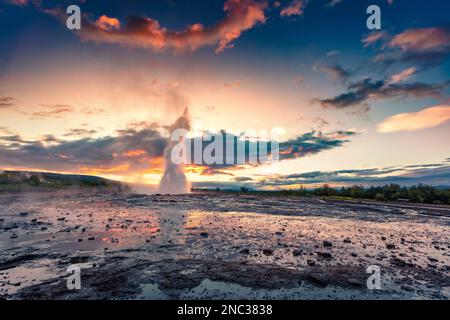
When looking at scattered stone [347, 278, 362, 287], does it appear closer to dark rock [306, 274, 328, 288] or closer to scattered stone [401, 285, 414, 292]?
dark rock [306, 274, 328, 288]

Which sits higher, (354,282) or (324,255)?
(354,282)

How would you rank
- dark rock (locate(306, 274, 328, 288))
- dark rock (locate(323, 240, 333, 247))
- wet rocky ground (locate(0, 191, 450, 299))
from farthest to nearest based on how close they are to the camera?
dark rock (locate(323, 240, 333, 247)) < dark rock (locate(306, 274, 328, 288)) < wet rocky ground (locate(0, 191, 450, 299))

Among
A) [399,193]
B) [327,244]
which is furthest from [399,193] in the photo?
[327,244]

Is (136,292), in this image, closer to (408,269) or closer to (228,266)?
(228,266)

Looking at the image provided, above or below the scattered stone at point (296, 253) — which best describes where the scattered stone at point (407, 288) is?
below

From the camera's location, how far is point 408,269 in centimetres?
907

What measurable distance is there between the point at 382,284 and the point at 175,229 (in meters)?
11.7

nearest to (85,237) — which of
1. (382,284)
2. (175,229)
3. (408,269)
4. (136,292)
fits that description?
(175,229)

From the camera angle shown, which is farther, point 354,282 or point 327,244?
point 327,244

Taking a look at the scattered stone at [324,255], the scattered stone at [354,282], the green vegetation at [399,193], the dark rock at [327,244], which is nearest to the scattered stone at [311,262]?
the scattered stone at [324,255]

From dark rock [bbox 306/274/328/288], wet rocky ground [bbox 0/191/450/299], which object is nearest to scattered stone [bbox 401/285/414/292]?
wet rocky ground [bbox 0/191/450/299]

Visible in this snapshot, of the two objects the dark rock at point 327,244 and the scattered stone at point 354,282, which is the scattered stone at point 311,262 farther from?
the dark rock at point 327,244

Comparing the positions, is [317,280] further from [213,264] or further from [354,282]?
[213,264]
